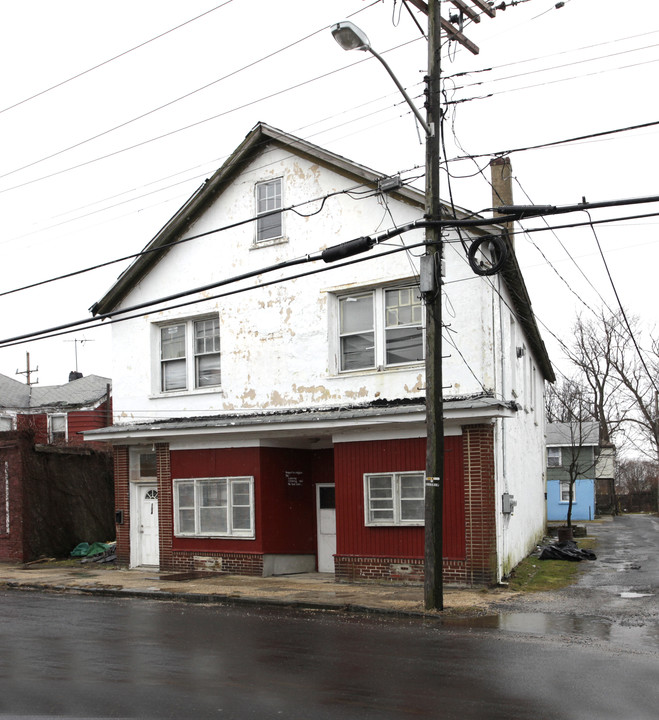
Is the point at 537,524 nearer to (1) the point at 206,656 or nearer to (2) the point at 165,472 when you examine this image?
(2) the point at 165,472

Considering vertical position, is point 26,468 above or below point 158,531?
above

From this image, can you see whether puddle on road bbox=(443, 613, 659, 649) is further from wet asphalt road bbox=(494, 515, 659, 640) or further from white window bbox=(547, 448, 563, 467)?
white window bbox=(547, 448, 563, 467)

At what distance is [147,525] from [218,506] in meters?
2.86

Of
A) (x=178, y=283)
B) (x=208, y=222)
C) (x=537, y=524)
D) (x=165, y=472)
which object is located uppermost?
(x=208, y=222)

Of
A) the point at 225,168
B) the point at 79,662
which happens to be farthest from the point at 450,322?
the point at 79,662

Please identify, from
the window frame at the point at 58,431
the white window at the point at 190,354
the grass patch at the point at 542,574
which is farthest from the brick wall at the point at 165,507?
the window frame at the point at 58,431

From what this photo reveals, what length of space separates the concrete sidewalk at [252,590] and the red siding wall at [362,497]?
759 millimetres

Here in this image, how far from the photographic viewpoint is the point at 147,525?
72.4 feet

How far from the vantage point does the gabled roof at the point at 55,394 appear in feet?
141

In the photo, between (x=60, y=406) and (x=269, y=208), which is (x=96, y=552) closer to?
(x=269, y=208)

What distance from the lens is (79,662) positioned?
966cm

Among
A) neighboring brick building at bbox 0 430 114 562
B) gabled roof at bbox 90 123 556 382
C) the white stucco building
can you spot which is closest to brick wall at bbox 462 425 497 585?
the white stucco building

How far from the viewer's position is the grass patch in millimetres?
16780

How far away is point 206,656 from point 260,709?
107 inches
